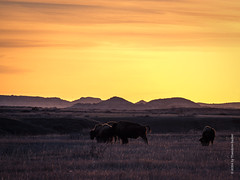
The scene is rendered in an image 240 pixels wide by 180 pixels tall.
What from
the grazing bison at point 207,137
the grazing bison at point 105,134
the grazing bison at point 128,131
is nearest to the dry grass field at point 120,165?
the grazing bison at point 207,137

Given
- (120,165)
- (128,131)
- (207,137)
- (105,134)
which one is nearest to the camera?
(120,165)

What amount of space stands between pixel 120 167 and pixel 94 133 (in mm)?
16663

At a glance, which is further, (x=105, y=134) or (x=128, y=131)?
(x=105, y=134)

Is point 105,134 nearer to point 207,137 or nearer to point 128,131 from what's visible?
point 128,131

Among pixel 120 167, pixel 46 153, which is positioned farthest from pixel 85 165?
pixel 46 153

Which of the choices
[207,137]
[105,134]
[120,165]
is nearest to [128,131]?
[105,134]

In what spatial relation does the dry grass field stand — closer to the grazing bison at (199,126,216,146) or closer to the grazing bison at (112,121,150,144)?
the grazing bison at (199,126,216,146)

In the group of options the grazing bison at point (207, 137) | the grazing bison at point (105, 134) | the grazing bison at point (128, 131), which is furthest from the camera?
the grazing bison at point (105, 134)

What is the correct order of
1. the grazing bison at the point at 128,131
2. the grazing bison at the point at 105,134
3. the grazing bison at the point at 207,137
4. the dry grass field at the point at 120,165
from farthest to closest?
the grazing bison at the point at 105,134 < the grazing bison at the point at 128,131 < the grazing bison at the point at 207,137 < the dry grass field at the point at 120,165

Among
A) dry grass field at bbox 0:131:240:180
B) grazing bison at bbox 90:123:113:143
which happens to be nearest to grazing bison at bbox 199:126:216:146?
dry grass field at bbox 0:131:240:180

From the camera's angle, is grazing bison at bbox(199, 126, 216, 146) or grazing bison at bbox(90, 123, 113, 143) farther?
grazing bison at bbox(90, 123, 113, 143)

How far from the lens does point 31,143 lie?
1265 inches

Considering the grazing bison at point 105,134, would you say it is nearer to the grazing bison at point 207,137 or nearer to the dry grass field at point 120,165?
the grazing bison at point 207,137

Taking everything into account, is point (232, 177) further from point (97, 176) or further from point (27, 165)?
point (27, 165)
